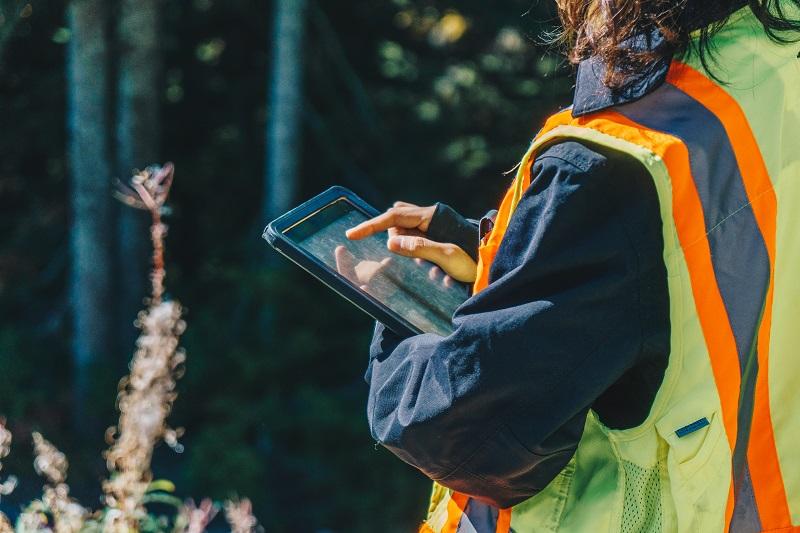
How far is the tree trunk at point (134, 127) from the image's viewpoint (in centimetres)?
596

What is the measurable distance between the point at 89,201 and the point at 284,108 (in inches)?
55.8

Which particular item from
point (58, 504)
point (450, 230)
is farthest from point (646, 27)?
point (58, 504)

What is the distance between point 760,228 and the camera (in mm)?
1336

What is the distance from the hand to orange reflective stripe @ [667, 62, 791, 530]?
58 centimetres

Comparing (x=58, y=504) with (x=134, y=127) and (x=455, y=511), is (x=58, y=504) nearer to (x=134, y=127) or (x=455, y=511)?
(x=455, y=511)

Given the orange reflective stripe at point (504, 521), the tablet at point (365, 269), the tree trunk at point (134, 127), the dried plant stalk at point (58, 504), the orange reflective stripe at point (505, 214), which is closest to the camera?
the orange reflective stripe at point (505, 214)

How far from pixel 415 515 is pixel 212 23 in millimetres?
3708

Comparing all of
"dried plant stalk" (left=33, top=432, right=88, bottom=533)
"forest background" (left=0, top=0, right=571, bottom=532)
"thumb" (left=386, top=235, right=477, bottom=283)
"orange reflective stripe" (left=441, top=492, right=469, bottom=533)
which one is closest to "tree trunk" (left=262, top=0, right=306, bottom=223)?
"forest background" (left=0, top=0, right=571, bottom=532)

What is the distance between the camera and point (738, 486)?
1.42m

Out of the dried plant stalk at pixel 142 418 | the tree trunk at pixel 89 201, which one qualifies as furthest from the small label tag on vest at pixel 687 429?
the tree trunk at pixel 89 201

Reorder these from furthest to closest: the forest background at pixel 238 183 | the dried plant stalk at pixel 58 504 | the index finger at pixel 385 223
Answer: the forest background at pixel 238 183
the dried plant stalk at pixel 58 504
the index finger at pixel 385 223

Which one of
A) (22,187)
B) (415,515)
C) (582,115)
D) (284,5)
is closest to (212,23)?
(284,5)

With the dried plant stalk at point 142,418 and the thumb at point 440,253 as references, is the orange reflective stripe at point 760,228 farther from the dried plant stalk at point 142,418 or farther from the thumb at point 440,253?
the dried plant stalk at point 142,418

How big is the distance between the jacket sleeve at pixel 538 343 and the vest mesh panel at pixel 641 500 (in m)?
0.10
